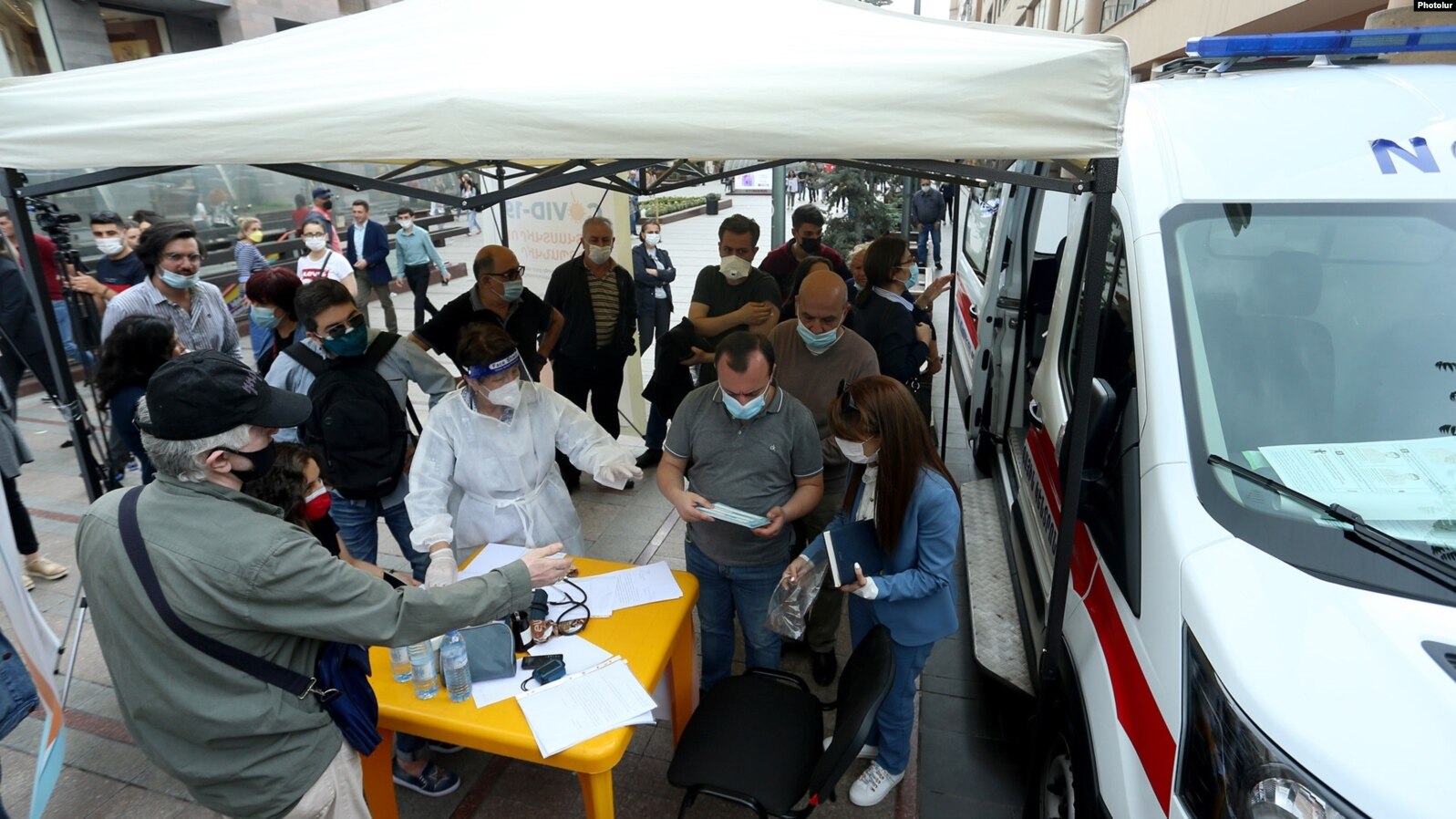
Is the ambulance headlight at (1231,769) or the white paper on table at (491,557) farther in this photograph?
the white paper on table at (491,557)

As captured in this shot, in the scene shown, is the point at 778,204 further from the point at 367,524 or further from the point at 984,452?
the point at 367,524

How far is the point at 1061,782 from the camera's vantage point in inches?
103

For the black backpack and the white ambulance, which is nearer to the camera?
the white ambulance

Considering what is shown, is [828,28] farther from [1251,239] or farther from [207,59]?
[207,59]

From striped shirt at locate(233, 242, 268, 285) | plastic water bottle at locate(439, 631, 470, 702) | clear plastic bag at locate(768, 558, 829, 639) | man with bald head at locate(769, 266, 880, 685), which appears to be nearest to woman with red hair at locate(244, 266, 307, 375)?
plastic water bottle at locate(439, 631, 470, 702)

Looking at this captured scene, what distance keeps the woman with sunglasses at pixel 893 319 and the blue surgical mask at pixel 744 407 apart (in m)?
1.54

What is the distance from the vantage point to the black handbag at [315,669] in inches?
73.1

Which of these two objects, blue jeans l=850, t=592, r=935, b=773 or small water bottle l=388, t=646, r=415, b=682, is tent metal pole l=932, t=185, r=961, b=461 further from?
small water bottle l=388, t=646, r=415, b=682

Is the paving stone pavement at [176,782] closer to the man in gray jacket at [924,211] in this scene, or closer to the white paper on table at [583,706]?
the white paper on table at [583,706]

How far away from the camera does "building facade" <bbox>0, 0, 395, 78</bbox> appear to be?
1345 centimetres

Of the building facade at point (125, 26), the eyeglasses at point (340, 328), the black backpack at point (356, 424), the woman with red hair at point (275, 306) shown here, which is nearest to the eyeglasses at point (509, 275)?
the woman with red hair at point (275, 306)

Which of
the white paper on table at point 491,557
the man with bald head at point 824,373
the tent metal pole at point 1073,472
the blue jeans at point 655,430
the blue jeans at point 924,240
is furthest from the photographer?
the blue jeans at point 924,240

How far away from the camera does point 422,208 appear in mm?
18312

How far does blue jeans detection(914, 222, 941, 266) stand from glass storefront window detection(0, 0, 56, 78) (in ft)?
49.3
